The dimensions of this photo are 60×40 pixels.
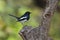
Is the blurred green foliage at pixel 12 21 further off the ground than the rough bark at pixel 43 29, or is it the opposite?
the blurred green foliage at pixel 12 21

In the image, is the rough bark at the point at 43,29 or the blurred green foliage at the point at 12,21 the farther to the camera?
the blurred green foliage at the point at 12,21

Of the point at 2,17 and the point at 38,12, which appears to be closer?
the point at 2,17

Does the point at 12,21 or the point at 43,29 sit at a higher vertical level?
the point at 12,21

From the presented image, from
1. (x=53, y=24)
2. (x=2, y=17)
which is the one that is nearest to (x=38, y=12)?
(x=53, y=24)

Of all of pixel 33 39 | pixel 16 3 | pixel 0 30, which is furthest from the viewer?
pixel 16 3

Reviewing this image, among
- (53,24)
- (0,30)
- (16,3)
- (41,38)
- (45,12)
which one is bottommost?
(41,38)

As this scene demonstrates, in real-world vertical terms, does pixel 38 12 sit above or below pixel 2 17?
above

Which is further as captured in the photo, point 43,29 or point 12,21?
point 12,21

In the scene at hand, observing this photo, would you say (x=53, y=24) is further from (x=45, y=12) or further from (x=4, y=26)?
(x=45, y=12)

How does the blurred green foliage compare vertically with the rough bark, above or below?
above

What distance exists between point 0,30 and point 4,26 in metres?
0.13

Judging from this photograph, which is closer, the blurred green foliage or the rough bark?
the rough bark

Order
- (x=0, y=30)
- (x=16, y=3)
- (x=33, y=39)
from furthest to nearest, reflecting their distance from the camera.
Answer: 1. (x=16, y=3)
2. (x=0, y=30)
3. (x=33, y=39)

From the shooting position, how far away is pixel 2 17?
235 inches
